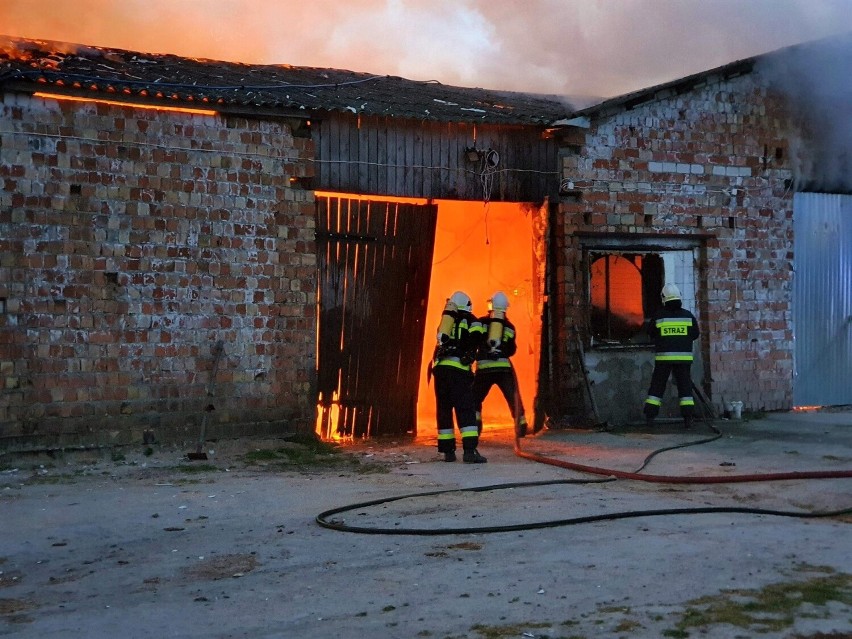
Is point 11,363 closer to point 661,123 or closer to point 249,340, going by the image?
point 249,340

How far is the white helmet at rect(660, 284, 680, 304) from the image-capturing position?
1162cm

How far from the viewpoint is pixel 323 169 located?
35.7 feet

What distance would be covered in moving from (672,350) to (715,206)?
2.51 metres

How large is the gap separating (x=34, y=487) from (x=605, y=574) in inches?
211

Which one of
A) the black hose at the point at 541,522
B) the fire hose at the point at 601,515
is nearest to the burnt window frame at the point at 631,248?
the fire hose at the point at 601,515

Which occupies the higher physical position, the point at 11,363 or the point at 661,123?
the point at 661,123

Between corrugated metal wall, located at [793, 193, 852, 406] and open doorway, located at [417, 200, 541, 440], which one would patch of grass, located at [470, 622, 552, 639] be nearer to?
open doorway, located at [417, 200, 541, 440]

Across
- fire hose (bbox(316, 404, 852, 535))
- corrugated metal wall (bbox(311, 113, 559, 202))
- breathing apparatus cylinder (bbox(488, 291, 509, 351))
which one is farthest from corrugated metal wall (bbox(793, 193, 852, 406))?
fire hose (bbox(316, 404, 852, 535))

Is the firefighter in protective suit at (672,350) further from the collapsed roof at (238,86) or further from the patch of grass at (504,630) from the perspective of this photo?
the patch of grass at (504,630)

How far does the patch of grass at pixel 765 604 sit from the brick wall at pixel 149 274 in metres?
6.53

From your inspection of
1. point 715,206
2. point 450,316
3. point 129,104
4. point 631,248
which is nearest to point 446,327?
point 450,316

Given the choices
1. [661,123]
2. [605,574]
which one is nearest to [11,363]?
[605,574]

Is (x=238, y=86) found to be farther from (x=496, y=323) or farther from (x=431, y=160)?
(x=496, y=323)

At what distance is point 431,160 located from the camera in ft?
37.7
